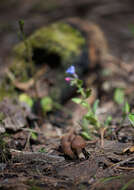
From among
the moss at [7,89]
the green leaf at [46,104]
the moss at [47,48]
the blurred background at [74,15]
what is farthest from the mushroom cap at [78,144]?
the blurred background at [74,15]

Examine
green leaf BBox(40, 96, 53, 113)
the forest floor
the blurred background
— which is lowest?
the forest floor

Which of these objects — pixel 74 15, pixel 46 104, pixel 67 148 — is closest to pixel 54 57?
pixel 46 104

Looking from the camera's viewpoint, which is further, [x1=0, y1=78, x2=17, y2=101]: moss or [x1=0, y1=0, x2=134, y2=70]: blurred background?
[x1=0, y1=0, x2=134, y2=70]: blurred background

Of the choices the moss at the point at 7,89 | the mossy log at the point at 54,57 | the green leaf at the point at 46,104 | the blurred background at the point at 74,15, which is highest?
the blurred background at the point at 74,15

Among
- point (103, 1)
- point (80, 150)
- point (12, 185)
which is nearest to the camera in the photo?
point (12, 185)

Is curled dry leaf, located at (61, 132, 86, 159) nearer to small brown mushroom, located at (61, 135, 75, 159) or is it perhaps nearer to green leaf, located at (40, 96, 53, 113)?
small brown mushroom, located at (61, 135, 75, 159)

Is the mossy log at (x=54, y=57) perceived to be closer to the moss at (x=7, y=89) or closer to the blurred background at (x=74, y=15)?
the moss at (x=7, y=89)

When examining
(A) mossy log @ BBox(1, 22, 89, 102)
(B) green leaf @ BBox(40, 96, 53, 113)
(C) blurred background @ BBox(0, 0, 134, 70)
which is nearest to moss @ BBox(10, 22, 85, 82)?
(A) mossy log @ BBox(1, 22, 89, 102)

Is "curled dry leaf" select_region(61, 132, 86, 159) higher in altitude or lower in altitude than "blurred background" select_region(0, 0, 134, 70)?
lower

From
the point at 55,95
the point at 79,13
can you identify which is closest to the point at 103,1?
the point at 79,13

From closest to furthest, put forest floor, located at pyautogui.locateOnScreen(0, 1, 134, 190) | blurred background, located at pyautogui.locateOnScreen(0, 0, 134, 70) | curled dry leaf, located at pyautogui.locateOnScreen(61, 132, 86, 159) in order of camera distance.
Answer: forest floor, located at pyautogui.locateOnScreen(0, 1, 134, 190) < curled dry leaf, located at pyautogui.locateOnScreen(61, 132, 86, 159) < blurred background, located at pyautogui.locateOnScreen(0, 0, 134, 70)

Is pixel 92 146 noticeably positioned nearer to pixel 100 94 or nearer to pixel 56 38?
pixel 100 94
